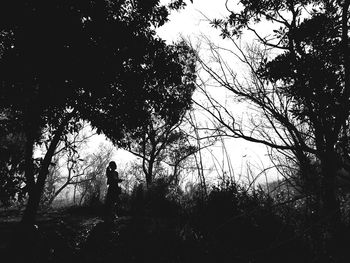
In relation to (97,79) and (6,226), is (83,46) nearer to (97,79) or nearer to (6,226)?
(97,79)

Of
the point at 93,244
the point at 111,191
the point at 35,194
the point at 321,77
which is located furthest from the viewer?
the point at 111,191

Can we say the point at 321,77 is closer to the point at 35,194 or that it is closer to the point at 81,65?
the point at 81,65

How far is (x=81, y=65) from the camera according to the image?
4.65 meters

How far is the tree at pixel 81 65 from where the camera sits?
13.4 ft

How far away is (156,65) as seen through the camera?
266 inches

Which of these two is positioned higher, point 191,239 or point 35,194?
point 35,194

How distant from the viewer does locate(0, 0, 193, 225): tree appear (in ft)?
13.4

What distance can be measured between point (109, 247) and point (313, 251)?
442 cm

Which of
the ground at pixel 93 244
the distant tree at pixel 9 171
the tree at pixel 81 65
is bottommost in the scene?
the ground at pixel 93 244

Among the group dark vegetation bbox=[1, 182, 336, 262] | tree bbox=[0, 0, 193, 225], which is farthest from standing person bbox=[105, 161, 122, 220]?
tree bbox=[0, 0, 193, 225]

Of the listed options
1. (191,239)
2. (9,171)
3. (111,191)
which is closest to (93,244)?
(111,191)

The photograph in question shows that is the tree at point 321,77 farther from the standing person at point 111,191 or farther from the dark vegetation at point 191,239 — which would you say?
the standing person at point 111,191

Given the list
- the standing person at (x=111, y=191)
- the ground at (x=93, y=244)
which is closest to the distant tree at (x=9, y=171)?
the ground at (x=93, y=244)

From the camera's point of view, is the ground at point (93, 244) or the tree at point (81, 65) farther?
the ground at point (93, 244)
